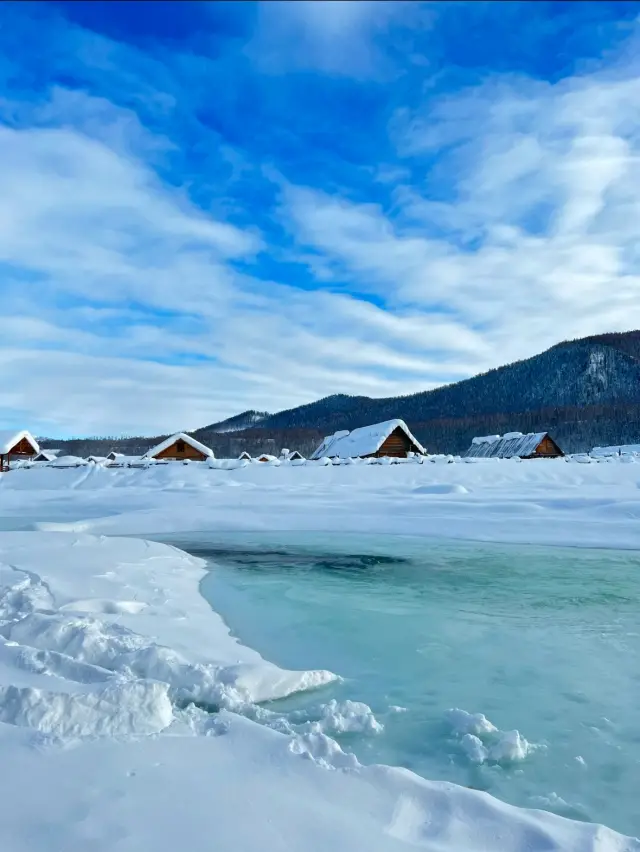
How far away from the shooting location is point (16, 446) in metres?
38.0

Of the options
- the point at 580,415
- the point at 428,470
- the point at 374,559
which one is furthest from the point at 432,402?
the point at 374,559

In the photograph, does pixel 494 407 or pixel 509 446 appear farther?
pixel 494 407

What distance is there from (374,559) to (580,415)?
98.0 metres

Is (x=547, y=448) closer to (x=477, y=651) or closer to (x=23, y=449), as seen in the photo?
(x=23, y=449)

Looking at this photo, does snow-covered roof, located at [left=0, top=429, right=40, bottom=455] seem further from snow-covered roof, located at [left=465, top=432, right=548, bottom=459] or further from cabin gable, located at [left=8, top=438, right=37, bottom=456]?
snow-covered roof, located at [left=465, top=432, right=548, bottom=459]

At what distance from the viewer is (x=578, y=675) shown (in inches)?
176

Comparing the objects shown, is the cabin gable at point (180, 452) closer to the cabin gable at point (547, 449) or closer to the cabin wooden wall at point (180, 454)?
the cabin wooden wall at point (180, 454)

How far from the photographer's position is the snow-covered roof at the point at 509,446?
3891cm

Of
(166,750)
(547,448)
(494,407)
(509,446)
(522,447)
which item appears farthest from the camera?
(494,407)

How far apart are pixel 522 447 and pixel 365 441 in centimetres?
1131

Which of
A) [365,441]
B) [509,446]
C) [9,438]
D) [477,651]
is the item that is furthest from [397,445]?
A: [477,651]

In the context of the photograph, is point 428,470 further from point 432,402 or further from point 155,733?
point 432,402

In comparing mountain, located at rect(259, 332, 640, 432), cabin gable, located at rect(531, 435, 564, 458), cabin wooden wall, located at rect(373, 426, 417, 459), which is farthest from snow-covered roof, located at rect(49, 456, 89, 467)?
mountain, located at rect(259, 332, 640, 432)

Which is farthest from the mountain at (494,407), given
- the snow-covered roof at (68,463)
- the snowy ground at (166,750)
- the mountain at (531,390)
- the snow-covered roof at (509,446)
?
the snowy ground at (166,750)
